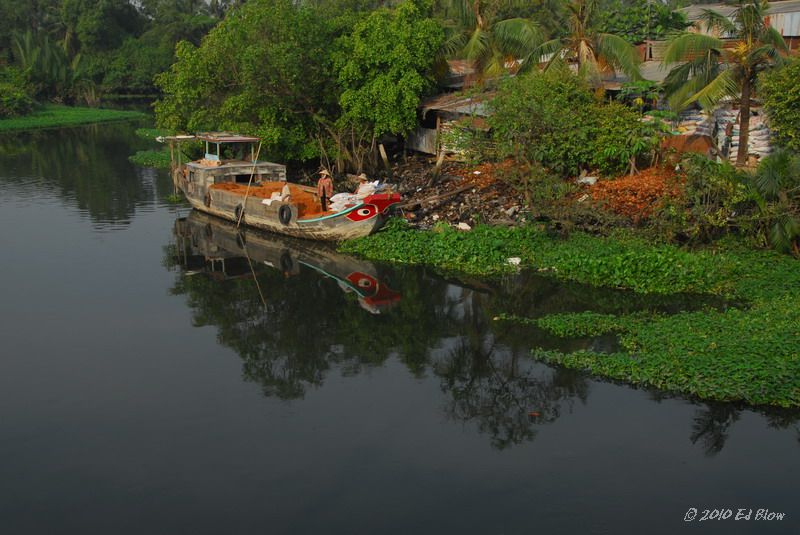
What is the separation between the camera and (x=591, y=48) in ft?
71.0

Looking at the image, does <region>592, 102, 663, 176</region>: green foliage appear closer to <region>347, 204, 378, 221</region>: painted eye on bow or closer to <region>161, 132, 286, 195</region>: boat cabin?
<region>347, 204, 378, 221</region>: painted eye on bow

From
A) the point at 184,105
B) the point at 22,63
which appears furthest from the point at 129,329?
the point at 22,63

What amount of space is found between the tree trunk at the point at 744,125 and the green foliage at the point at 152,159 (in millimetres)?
26155

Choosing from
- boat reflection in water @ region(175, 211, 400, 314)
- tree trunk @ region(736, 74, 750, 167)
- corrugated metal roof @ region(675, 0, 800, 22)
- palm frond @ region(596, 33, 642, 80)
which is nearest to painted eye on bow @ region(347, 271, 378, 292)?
boat reflection in water @ region(175, 211, 400, 314)

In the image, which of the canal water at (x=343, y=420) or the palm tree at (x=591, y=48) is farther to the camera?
the palm tree at (x=591, y=48)

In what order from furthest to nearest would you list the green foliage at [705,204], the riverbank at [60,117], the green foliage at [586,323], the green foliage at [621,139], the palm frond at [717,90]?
the riverbank at [60,117]
the green foliage at [621,139]
the palm frond at [717,90]
the green foliage at [705,204]
the green foliage at [586,323]

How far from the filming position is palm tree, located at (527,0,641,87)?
69.4 feet

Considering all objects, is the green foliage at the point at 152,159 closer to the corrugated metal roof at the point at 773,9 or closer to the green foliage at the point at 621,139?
the green foliage at the point at 621,139

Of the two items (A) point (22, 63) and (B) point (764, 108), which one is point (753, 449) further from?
(A) point (22, 63)

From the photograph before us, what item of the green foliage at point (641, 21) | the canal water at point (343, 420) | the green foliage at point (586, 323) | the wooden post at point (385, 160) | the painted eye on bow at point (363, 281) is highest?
the green foliage at point (641, 21)

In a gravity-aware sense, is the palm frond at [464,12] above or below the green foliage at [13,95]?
above

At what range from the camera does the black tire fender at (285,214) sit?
21312mm

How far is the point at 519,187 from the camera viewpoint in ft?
67.0

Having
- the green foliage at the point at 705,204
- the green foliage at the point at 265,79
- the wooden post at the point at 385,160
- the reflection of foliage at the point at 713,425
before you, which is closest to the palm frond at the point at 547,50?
the green foliage at the point at 705,204
